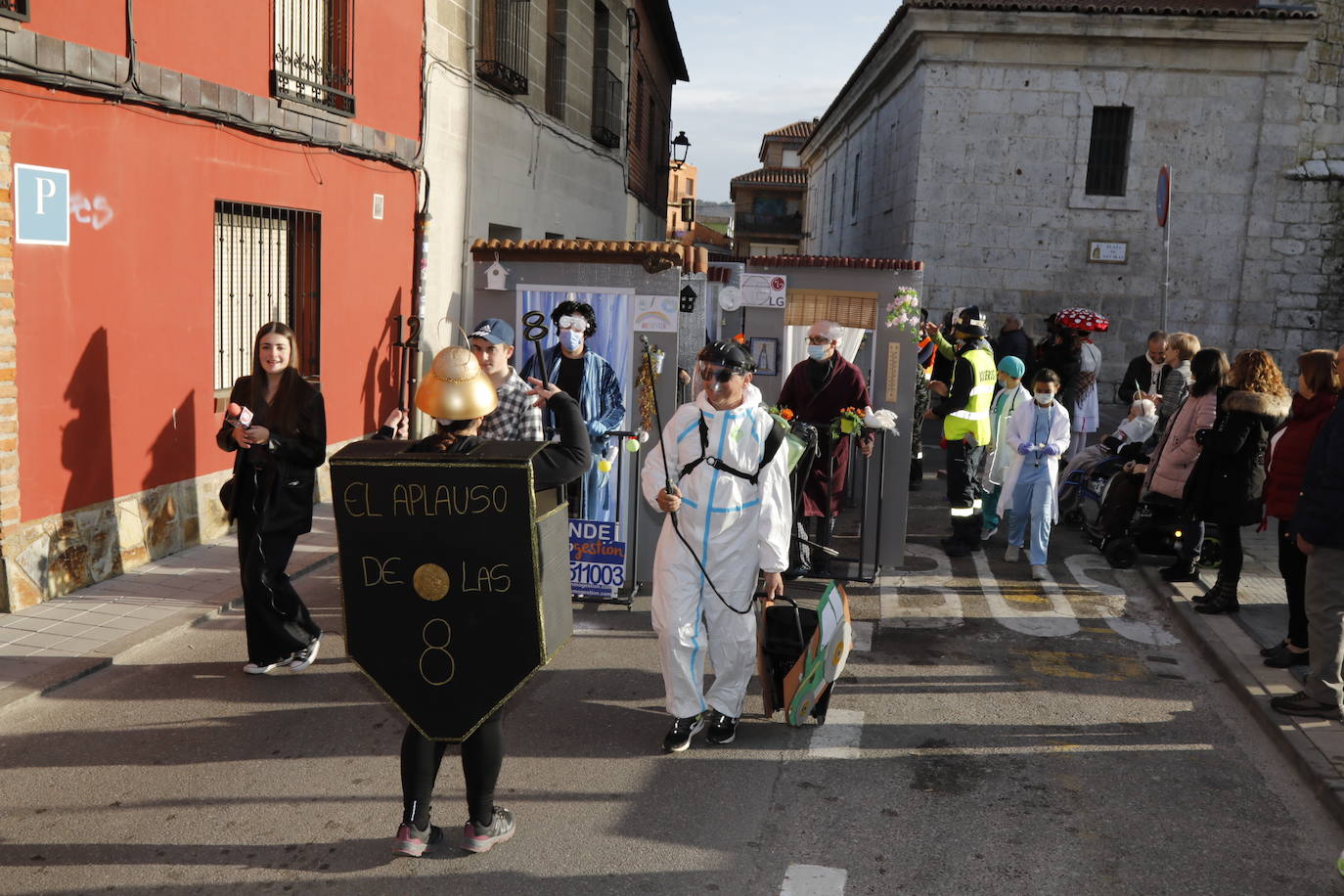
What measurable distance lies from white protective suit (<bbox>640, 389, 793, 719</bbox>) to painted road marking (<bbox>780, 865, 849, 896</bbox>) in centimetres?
124

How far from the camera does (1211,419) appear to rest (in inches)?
321

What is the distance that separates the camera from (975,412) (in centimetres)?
950

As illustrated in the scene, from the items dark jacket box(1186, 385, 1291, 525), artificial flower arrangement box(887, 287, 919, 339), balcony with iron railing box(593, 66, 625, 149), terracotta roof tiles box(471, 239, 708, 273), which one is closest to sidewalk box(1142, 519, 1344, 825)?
dark jacket box(1186, 385, 1291, 525)

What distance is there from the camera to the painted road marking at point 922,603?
757cm

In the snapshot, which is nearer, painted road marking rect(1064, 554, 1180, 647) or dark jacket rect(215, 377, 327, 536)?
dark jacket rect(215, 377, 327, 536)

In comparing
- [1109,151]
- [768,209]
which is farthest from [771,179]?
[1109,151]

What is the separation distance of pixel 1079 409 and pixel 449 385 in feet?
31.3

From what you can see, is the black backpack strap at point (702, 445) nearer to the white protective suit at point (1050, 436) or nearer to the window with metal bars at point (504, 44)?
the white protective suit at point (1050, 436)

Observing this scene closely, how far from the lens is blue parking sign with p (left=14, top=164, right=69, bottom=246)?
22.3 ft

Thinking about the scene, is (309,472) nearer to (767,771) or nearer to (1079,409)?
(767,771)

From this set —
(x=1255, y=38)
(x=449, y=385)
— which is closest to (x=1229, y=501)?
(x=449, y=385)

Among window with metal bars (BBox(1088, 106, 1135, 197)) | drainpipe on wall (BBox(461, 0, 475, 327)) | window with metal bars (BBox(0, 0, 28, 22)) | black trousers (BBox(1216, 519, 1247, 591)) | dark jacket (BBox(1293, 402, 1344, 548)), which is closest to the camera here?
dark jacket (BBox(1293, 402, 1344, 548))

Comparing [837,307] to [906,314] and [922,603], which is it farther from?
[922,603]

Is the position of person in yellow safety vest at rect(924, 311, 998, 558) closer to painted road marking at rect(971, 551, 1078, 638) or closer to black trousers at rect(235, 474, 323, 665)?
painted road marking at rect(971, 551, 1078, 638)
